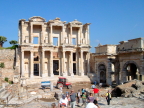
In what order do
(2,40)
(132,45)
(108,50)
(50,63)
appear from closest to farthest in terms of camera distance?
(132,45) < (108,50) < (50,63) < (2,40)

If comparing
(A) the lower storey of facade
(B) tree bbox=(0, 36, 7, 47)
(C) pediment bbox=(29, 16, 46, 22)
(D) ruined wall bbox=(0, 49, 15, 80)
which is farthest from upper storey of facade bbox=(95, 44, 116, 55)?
(B) tree bbox=(0, 36, 7, 47)

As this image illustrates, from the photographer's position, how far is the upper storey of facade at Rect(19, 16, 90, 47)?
107 feet

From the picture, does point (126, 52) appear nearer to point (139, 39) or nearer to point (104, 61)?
point (139, 39)

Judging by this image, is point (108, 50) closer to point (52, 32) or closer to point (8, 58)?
point (52, 32)

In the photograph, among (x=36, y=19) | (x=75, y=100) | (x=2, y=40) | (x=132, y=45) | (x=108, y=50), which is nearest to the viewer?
(x=75, y=100)

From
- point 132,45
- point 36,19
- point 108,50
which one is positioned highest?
point 36,19

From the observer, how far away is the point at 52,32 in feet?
113

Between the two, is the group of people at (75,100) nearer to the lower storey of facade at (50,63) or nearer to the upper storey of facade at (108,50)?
the upper storey of facade at (108,50)

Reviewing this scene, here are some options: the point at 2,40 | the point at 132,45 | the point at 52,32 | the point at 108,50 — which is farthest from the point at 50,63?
the point at 2,40

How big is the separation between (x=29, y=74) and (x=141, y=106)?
23.8 meters

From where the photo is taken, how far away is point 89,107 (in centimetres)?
674

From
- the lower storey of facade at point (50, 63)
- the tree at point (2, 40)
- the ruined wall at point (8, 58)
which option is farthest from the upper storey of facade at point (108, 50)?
the tree at point (2, 40)

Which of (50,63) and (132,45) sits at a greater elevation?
(132,45)

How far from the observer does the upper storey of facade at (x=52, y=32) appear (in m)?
32.6
